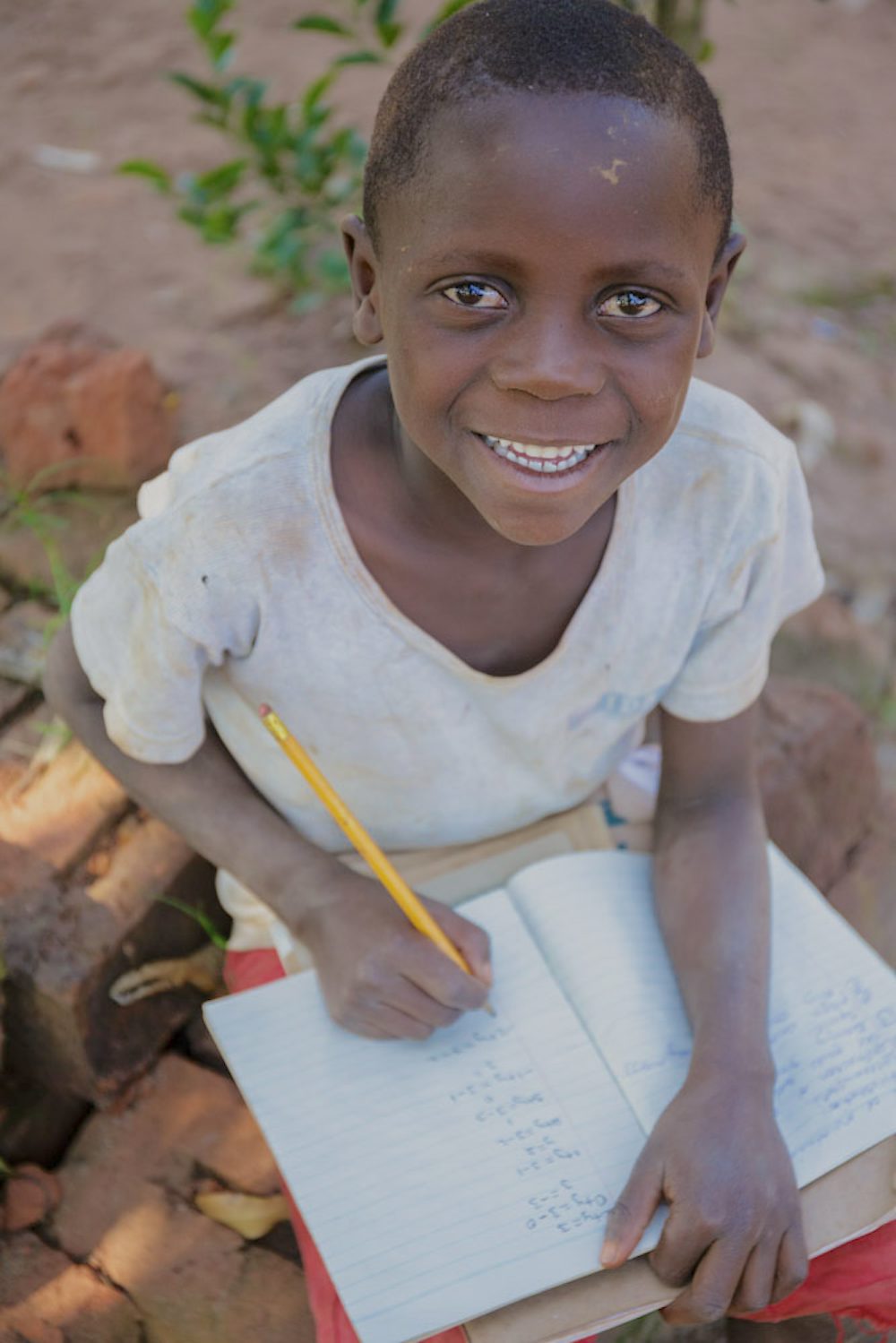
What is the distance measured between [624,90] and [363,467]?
46 cm

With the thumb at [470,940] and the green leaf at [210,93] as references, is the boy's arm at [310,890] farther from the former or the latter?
the green leaf at [210,93]

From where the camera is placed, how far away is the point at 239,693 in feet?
4.77

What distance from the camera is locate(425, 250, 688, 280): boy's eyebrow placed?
39.6 inches

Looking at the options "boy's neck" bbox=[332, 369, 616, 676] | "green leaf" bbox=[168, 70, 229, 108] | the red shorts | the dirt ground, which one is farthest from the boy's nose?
"green leaf" bbox=[168, 70, 229, 108]

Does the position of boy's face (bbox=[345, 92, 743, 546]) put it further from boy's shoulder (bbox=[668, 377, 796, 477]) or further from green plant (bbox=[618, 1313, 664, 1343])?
green plant (bbox=[618, 1313, 664, 1343])

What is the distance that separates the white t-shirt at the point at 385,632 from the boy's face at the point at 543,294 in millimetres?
197

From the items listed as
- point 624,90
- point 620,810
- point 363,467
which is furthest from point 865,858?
point 624,90

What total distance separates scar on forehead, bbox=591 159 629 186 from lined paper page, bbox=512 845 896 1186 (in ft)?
2.49

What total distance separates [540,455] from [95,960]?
865mm

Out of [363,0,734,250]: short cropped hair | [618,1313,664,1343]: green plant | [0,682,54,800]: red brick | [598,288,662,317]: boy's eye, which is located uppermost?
[363,0,734,250]: short cropped hair

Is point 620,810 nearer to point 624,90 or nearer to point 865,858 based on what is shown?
point 865,858

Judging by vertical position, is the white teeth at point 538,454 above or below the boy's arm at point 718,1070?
above

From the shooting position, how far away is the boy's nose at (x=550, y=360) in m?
1.03

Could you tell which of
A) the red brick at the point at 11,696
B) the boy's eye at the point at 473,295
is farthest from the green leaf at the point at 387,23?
the boy's eye at the point at 473,295
